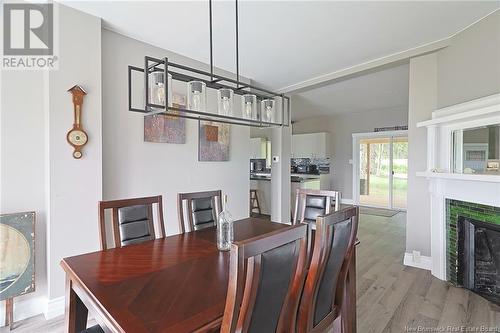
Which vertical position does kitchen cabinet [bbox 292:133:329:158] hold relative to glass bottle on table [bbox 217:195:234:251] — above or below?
above

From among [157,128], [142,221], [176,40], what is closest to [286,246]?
[142,221]

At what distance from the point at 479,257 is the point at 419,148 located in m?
1.28

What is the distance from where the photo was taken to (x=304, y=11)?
7.73 ft

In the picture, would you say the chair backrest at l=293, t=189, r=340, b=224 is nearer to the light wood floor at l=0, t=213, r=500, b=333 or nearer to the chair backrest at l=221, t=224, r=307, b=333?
the light wood floor at l=0, t=213, r=500, b=333

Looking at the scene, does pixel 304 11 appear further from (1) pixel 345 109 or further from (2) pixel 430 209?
(1) pixel 345 109

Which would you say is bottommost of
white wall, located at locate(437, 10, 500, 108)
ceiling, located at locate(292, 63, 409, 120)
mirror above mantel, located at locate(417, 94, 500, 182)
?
mirror above mantel, located at locate(417, 94, 500, 182)

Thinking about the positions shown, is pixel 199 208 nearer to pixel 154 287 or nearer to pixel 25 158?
pixel 154 287

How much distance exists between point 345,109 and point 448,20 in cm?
444

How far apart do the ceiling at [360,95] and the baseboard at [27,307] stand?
480cm

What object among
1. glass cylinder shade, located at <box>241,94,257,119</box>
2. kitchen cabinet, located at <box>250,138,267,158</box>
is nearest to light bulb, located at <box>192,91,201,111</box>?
glass cylinder shade, located at <box>241,94,257,119</box>

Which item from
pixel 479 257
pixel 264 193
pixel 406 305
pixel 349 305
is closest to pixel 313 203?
pixel 349 305

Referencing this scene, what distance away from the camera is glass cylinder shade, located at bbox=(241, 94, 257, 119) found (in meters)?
1.96

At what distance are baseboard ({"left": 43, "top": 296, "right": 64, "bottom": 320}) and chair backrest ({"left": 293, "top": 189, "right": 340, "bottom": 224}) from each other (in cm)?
220

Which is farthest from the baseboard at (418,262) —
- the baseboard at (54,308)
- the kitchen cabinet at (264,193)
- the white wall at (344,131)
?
the white wall at (344,131)
